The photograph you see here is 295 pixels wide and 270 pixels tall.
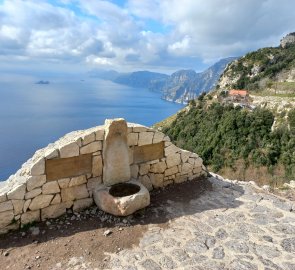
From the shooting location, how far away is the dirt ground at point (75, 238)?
464cm

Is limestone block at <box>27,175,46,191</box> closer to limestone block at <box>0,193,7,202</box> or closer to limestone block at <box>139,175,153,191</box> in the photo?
limestone block at <box>0,193,7,202</box>

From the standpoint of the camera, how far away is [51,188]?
18.4 feet

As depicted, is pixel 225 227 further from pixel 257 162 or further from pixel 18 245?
pixel 257 162

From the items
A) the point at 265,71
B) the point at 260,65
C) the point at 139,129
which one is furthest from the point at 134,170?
the point at 260,65

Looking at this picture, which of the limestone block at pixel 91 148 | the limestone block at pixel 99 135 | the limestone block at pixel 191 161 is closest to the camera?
the limestone block at pixel 91 148

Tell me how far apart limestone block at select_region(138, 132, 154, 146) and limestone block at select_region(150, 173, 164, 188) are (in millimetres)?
797

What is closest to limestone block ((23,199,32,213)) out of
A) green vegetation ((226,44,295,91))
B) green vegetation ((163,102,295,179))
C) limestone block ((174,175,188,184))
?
limestone block ((174,175,188,184))

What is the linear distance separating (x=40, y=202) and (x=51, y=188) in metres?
0.30

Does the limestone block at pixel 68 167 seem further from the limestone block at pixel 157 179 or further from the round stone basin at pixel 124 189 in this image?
the limestone block at pixel 157 179

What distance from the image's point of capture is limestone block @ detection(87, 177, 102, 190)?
6.09 metres

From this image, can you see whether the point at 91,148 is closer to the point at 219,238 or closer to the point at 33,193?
the point at 33,193

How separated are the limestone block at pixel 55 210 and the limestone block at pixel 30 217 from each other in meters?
0.09

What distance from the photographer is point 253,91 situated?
214 ft

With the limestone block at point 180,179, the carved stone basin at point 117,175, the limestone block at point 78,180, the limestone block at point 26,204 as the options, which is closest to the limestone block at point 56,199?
the limestone block at point 78,180
